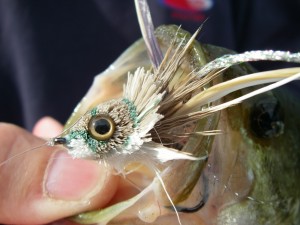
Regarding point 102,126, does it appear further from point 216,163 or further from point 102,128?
point 216,163

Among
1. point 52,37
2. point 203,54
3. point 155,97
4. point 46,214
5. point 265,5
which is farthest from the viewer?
point 265,5

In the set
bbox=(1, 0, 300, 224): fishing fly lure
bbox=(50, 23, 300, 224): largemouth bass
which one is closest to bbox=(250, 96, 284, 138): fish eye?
bbox=(50, 23, 300, 224): largemouth bass

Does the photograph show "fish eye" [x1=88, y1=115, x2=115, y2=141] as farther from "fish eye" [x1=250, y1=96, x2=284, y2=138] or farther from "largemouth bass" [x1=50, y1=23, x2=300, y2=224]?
"fish eye" [x1=250, y1=96, x2=284, y2=138]

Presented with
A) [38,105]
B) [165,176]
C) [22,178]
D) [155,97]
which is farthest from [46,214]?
[38,105]

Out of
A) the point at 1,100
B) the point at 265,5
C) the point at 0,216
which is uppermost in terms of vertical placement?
the point at 265,5

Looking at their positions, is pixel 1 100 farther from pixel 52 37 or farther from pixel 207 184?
pixel 207 184

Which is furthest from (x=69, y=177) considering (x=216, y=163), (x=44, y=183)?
(x=216, y=163)

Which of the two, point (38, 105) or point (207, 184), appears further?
point (38, 105)
